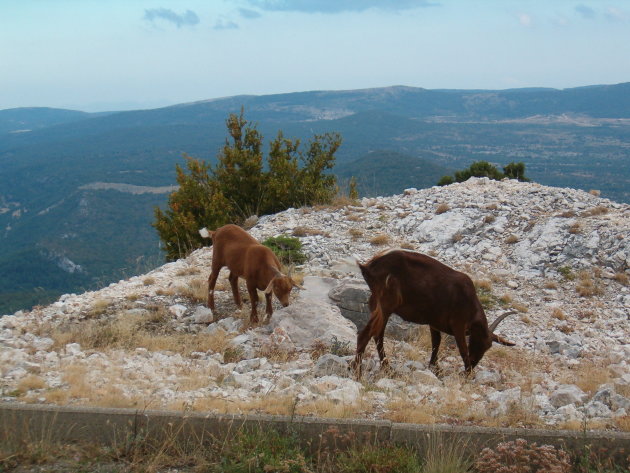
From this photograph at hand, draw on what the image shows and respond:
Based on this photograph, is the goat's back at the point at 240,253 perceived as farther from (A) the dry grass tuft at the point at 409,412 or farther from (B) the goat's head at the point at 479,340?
(A) the dry grass tuft at the point at 409,412

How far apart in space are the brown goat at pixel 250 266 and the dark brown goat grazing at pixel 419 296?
2.22 metres

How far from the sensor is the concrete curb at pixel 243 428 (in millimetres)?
5078

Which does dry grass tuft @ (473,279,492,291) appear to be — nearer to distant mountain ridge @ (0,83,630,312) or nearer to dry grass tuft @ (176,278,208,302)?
dry grass tuft @ (176,278,208,302)

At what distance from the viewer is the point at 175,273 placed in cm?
1281

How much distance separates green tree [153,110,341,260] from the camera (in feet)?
59.7

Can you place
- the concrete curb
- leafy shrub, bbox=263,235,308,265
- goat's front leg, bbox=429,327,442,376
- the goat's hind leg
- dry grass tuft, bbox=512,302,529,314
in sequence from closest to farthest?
the concrete curb, the goat's hind leg, goat's front leg, bbox=429,327,442,376, dry grass tuft, bbox=512,302,529,314, leafy shrub, bbox=263,235,308,265

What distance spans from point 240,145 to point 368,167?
251ft

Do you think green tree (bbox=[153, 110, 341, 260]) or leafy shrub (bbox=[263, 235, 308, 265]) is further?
green tree (bbox=[153, 110, 341, 260])

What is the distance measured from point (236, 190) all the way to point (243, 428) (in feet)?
50.6

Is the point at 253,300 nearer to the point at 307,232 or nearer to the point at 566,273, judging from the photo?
the point at 307,232

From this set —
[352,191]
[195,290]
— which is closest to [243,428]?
[195,290]

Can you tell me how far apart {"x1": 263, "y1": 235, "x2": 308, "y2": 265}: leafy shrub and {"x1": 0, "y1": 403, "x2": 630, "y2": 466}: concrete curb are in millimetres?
7923

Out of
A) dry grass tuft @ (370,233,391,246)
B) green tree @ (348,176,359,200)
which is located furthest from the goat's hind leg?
green tree @ (348,176,359,200)

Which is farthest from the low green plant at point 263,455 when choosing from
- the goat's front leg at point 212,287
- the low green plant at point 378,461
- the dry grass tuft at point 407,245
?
the dry grass tuft at point 407,245
